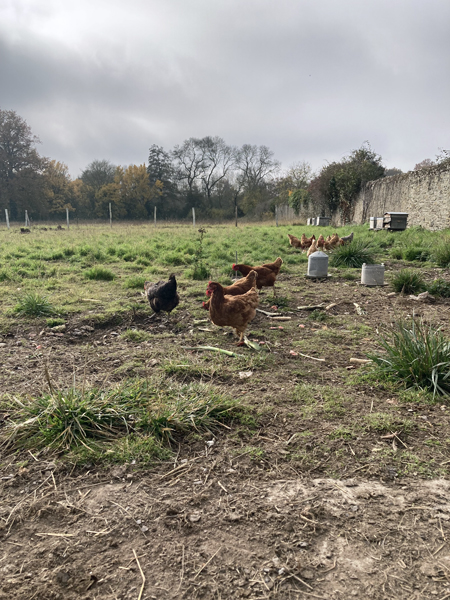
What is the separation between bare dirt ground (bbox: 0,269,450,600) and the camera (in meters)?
1.54

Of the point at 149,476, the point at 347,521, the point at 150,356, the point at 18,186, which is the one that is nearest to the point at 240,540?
the point at 347,521

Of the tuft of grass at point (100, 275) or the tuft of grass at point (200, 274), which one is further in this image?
the tuft of grass at point (100, 275)

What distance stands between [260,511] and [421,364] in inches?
80.3

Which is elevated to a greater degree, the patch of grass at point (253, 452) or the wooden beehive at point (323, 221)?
the wooden beehive at point (323, 221)

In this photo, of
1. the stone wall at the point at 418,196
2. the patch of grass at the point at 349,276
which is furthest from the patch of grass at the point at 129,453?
the stone wall at the point at 418,196

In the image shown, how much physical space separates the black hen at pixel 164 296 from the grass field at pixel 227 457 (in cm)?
55

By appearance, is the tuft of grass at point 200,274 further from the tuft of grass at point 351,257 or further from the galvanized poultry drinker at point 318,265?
the tuft of grass at point 351,257

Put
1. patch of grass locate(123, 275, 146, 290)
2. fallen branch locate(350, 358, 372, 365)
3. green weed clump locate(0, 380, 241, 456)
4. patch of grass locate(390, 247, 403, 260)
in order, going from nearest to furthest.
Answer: green weed clump locate(0, 380, 241, 456), fallen branch locate(350, 358, 372, 365), patch of grass locate(123, 275, 146, 290), patch of grass locate(390, 247, 403, 260)

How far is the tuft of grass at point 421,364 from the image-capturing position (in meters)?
3.14

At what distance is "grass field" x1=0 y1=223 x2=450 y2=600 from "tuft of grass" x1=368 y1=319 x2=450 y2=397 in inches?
0.5

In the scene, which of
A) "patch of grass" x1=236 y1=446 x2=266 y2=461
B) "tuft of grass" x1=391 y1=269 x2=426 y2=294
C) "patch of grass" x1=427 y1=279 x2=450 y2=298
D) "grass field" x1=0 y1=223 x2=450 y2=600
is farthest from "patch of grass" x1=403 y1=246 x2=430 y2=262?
"patch of grass" x1=236 y1=446 x2=266 y2=461

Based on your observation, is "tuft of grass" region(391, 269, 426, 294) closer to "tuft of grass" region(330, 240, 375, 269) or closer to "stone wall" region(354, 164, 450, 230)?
"tuft of grass" region(330, 240, 375, 269)

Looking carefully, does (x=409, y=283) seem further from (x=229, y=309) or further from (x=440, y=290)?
(x=229, y=309)

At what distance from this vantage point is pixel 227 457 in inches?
91.9
